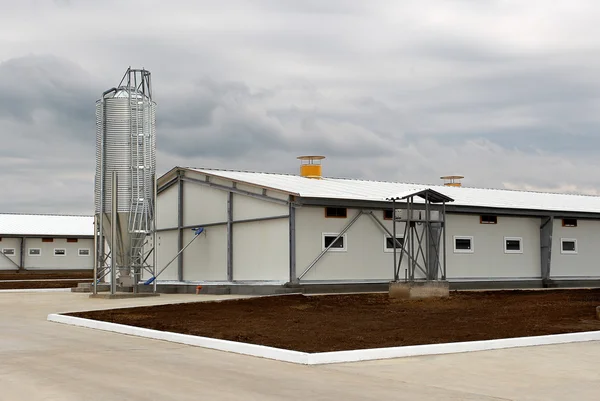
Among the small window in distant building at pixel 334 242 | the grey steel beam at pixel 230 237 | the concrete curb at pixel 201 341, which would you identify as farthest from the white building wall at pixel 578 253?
the concrete curb at pixel 201 341

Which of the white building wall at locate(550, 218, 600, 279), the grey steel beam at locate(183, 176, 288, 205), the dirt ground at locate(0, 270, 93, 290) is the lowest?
the dirt ground at locate(0, 270, 93, 290)

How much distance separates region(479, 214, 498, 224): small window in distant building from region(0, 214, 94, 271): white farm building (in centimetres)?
4113

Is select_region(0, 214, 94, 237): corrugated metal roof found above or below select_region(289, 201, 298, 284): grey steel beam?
above

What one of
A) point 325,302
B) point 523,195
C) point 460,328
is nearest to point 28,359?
point 460,328

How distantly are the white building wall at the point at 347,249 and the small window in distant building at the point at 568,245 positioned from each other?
30.9ft

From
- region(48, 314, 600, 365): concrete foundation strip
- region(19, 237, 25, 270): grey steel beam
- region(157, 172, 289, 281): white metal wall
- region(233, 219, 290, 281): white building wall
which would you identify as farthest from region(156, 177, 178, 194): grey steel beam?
region(19, 237, 25, 270): grey steel beam

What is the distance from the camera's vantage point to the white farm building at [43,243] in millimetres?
62938

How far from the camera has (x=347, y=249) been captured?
28641mm

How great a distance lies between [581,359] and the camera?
39.2 feet

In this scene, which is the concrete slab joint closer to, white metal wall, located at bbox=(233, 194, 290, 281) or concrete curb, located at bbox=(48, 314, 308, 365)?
white metal wall, located at bbox=(233, 194, 290, 281)

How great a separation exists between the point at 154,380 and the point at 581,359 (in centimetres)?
648

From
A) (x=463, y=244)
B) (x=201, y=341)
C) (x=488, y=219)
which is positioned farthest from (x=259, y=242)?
(x=201, y=341)

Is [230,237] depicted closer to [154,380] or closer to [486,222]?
[486,222]

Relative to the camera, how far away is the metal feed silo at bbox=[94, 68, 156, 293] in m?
29.5
